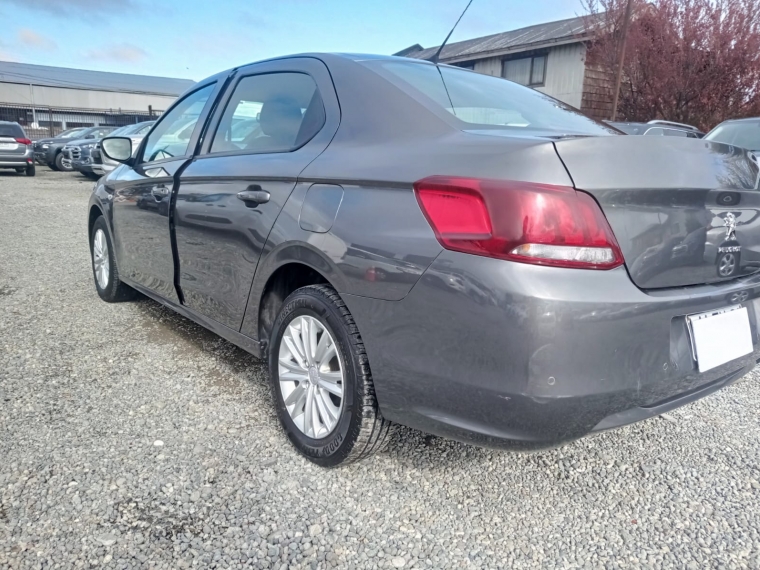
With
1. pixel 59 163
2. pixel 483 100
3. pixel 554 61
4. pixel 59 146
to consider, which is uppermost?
pixel 554 61

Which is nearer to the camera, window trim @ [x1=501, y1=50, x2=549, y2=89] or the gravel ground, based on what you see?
the gravel ground

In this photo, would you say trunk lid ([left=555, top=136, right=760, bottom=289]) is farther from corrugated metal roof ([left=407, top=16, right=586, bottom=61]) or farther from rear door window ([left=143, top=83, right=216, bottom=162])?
corrugated metal roof ([left=407, top=16, right=586, bottom=61])

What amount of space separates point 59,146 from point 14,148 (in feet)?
9.75

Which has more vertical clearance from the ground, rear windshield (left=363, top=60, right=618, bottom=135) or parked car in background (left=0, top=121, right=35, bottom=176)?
rear windshield (left=363, top=60, right=618, bottom=135)

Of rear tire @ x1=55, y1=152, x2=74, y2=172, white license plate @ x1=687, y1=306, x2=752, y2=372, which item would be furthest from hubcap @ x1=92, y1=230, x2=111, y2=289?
rear tire @ x1=55, y1=152, x2=74, y2=172

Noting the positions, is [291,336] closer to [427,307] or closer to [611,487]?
[427,307]

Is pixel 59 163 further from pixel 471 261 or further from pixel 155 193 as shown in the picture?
pixel 471 261

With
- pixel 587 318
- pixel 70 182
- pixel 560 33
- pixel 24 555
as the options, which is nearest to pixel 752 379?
pixel 587 318

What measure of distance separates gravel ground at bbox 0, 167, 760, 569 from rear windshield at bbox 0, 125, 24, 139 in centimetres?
1660

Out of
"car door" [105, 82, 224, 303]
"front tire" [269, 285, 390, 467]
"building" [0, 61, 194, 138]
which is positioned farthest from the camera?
"building" [0, 61, 194, 138]

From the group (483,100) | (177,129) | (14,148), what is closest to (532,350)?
(483,100)

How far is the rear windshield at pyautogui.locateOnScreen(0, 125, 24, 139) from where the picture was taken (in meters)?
16.8

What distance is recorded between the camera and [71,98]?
4225cm

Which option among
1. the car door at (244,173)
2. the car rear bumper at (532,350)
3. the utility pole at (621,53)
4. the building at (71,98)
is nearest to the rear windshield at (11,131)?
the utility pole at (621,53)
